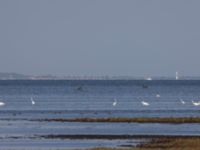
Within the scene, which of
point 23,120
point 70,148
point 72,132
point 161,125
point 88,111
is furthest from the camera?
point 88,111

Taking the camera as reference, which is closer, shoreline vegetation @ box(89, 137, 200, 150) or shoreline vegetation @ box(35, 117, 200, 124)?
shoreline vegetation @ box(89, 137, 200, 150)

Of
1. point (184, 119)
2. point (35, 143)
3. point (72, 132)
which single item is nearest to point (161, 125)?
point (184, 119)

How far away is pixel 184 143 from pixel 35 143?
8379 millimetres

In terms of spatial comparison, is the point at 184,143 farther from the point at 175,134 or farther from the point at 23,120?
the point at 23,120

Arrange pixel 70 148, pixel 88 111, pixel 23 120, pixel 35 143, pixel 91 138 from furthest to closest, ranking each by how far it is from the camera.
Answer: pixel 88 111
pixel 23 120
pixel 91 138
pixel 35 143
pixel 70 148

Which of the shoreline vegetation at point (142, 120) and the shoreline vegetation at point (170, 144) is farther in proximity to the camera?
the shoreline vegetation at point (142, 120)

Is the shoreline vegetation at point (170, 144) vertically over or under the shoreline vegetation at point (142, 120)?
under

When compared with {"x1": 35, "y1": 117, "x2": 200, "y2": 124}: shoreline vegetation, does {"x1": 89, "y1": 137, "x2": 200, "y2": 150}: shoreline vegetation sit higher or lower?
lower

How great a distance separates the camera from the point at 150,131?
59875 mm

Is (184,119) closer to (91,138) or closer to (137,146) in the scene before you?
(91,138)

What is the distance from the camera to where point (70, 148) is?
153 ft

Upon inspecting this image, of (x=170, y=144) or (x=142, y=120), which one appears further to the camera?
(x=142, y=120)

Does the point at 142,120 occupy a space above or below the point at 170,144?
above

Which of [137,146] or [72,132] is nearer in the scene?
→ [137,146]
